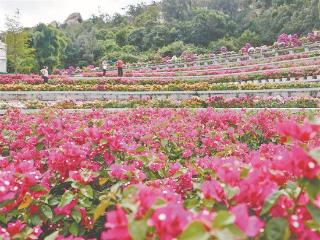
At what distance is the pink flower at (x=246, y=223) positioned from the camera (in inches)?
63.8

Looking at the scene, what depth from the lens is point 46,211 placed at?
302cm

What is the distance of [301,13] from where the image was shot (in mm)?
49438

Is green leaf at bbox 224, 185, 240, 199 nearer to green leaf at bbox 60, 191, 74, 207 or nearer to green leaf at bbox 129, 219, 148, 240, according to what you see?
green leaf at bbox 129, 219, 148, 240

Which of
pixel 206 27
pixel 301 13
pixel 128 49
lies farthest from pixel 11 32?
pixel 301 13

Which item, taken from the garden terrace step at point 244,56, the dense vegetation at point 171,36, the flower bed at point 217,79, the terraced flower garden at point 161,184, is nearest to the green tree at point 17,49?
the dense vegetation at point 171,36

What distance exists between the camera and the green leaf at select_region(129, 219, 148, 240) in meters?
1.64

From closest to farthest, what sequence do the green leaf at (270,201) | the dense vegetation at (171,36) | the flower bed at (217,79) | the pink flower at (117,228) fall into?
the pink flower at (117,228), the green leaf at (270,201), the flower bed at (217,79), the dense vegetation at (171,36)

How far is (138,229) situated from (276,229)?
0.53 m

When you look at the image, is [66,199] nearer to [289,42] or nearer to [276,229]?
[276,229]

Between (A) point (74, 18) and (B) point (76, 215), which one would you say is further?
(A) point (74, 18)

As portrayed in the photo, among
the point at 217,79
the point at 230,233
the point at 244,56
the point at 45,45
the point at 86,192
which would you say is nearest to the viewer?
the point at 230,233

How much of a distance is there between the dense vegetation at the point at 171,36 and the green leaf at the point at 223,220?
41121 mm

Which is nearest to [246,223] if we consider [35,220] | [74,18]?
[35,220]

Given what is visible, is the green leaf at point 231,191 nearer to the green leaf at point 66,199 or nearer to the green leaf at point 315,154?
the green leaf at point 315,154
